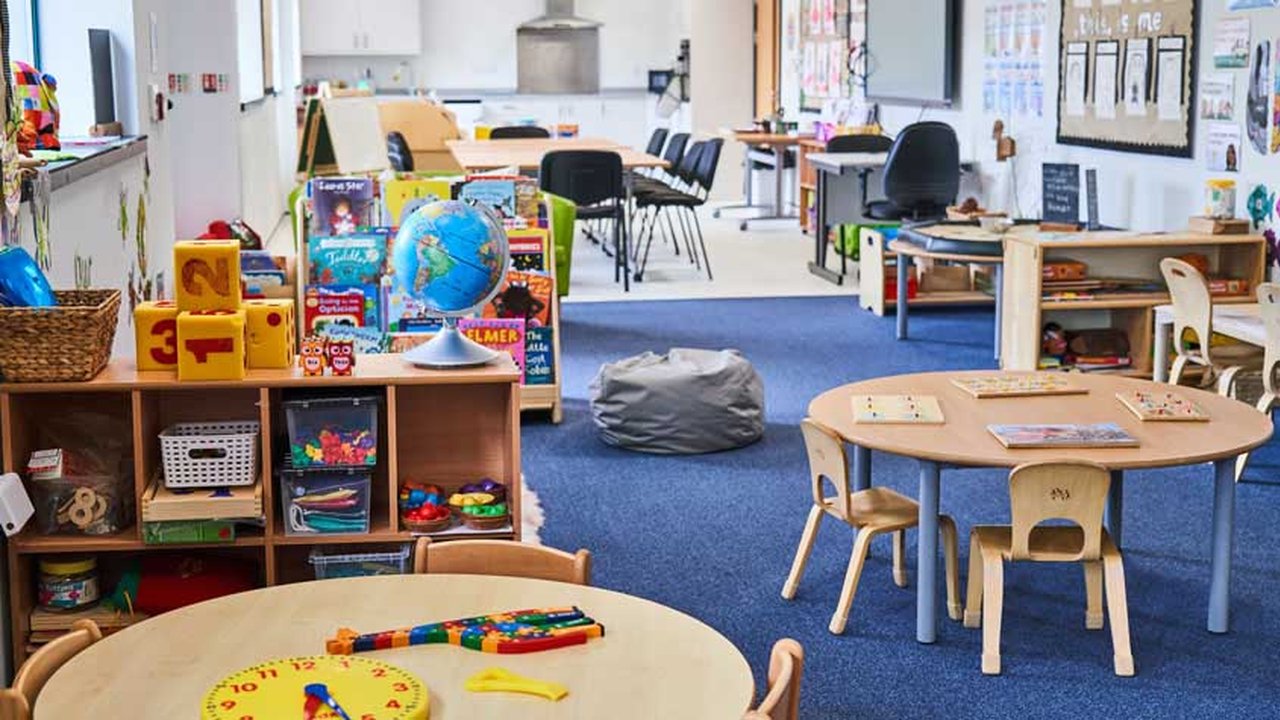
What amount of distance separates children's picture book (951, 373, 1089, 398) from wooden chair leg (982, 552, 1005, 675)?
0.74 metres

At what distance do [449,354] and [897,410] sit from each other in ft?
4.34

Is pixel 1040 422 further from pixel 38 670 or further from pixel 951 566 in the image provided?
pixel 38 670

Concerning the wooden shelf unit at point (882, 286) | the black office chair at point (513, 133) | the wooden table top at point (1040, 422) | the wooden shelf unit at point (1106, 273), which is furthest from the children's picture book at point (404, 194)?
the black office chair at point (513, 133)

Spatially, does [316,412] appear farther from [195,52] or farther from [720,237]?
[720,237]

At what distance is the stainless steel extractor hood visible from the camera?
699 inches

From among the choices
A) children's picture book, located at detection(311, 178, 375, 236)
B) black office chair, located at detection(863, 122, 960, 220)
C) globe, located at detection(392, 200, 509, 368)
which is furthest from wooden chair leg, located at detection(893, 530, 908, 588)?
black office chair, located at detection(863, 122, 960, 220)

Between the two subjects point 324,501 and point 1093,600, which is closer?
point 324,501

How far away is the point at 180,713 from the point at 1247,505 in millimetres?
4304

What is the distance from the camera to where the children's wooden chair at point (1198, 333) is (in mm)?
6238

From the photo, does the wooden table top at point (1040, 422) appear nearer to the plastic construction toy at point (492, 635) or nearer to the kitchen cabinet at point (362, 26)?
the plastic construction toy at point (492, 635)

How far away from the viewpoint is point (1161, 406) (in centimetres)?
465

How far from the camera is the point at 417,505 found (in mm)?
4043

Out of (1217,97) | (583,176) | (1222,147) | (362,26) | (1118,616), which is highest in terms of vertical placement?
(362,26)

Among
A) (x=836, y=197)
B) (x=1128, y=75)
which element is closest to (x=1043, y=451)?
(x=1128, y=75)
